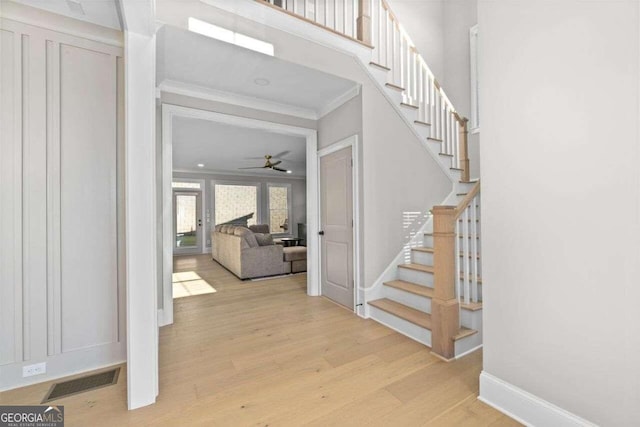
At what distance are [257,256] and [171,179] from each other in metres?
2.36

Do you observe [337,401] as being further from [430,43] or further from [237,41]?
[430,43]

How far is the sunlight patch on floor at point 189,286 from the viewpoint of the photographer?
13.5 ft

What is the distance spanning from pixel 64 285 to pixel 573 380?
10.5 ft

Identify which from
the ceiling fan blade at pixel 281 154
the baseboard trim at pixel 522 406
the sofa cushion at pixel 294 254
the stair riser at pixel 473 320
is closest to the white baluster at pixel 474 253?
the stair riser at pixel 473 320

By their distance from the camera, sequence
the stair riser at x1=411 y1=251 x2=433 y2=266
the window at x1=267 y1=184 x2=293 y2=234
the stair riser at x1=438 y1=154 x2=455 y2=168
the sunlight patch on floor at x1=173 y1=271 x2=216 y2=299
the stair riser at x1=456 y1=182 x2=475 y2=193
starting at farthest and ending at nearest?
1. the window at x1=267 y1=184 x2=293 y2=234
2. the sunlight patch on floor at x1=173 y1=271 x2=216 y2=299
3. the stair riser at x1=456 y1=182 x2=475 y2=193
4. the stair riser at x1=438 y1=154 x2=455 y2=168
5. the stair riser at x1=411 y1=251 x2=433 y2=266

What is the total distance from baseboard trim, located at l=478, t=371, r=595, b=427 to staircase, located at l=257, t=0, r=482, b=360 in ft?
1.62

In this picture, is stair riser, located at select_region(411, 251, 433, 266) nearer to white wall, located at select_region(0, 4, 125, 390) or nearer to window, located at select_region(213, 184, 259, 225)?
white wall, located at select_region(0, 4, 125, 390)

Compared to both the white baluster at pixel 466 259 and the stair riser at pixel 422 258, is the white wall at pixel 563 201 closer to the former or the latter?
the white baluster at pixel 466 259

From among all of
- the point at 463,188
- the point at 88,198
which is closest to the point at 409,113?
the point at 463,188

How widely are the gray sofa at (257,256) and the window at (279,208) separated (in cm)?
433

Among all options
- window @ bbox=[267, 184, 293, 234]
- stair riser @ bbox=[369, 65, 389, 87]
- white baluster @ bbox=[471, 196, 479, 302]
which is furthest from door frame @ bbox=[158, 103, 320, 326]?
window @ bbox=[267, 184, 293, 234]

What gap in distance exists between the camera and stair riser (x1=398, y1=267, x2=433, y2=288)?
2897mm

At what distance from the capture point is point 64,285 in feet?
6.55

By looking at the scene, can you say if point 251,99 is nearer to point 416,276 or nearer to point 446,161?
point 446,161
